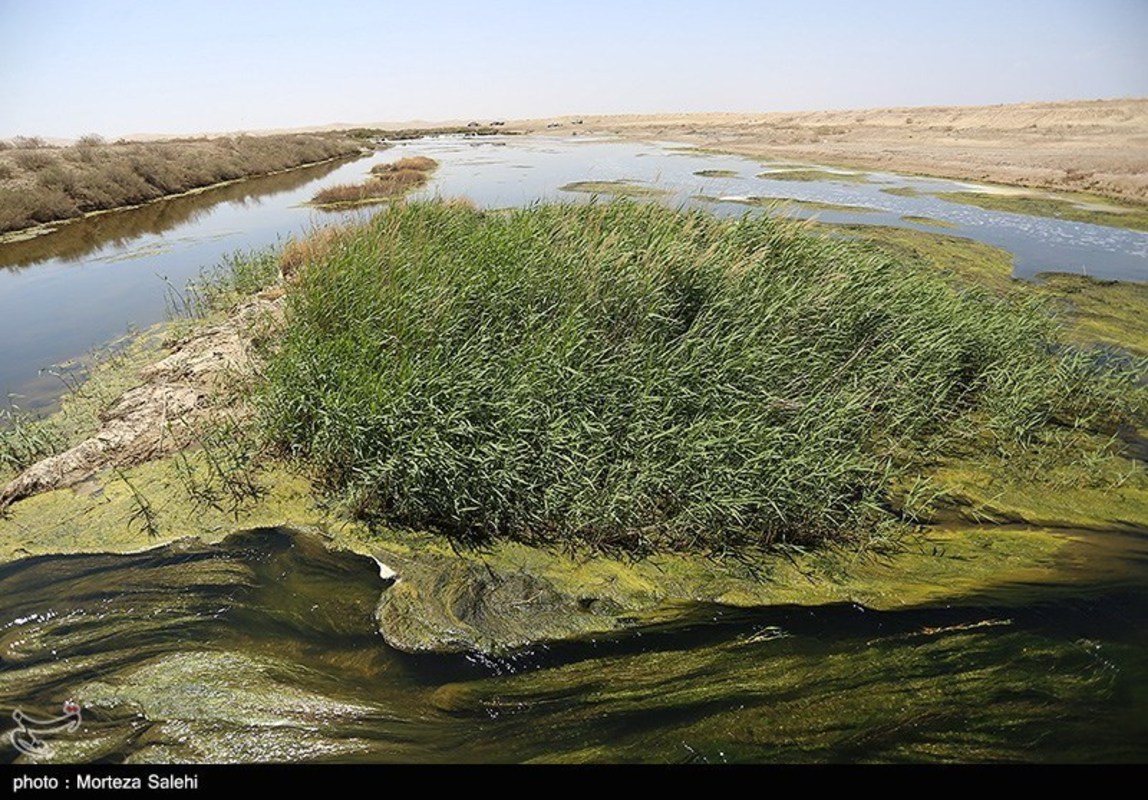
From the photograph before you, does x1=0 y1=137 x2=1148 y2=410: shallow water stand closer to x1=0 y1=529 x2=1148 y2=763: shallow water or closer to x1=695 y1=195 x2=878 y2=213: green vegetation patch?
x1=695 y1=195 x2=878 y2=213: green vegetation patch

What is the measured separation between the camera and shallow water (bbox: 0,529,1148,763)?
2625 mm

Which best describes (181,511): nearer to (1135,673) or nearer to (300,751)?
(300,751)

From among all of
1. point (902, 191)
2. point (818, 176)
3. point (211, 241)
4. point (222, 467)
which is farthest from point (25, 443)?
point (818, 176)

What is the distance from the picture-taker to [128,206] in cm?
1950

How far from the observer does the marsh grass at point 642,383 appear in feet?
13.7

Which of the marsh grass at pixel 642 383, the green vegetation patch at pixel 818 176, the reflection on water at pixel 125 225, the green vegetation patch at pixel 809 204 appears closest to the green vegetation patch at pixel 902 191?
the green vegetation patch at pixel 818 176

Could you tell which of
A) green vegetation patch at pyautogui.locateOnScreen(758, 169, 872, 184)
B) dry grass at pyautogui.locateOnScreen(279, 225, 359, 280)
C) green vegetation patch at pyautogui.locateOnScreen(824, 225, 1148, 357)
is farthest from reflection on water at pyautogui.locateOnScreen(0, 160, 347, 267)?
green vegetation patch at pyautogui.locateOnScreen(758, 169, 872, 184)

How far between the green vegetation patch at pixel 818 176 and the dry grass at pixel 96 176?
79.0 feet

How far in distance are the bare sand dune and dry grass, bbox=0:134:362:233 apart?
2908 centimetres

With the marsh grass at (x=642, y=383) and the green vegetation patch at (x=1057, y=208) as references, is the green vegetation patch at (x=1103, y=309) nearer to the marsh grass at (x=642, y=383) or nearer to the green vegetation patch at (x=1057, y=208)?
the marsh grass at (x=642, y=383)

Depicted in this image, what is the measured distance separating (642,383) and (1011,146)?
36.9 metres

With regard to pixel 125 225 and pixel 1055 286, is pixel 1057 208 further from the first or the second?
pixel 125 225

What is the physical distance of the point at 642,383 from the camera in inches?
188
